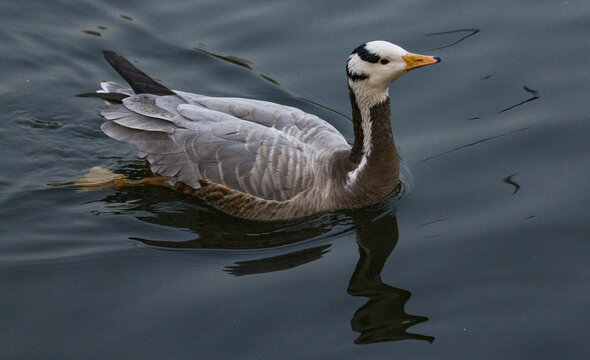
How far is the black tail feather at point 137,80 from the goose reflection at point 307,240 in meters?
1.06

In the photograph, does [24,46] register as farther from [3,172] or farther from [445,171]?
[445,171]

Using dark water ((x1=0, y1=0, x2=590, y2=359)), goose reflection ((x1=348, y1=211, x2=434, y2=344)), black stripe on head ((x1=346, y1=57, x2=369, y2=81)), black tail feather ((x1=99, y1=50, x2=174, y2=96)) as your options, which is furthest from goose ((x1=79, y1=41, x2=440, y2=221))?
goose reflection ((x1=348, y1=211, x2=434, y2=344))

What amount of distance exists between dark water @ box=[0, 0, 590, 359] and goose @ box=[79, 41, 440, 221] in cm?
23

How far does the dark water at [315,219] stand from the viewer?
21.4ft

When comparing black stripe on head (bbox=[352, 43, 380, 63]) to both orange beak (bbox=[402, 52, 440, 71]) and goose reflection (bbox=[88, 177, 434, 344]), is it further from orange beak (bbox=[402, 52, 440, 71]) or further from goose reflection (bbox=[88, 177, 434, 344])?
goose reflection (bbox=[88, 177, 434, 344])

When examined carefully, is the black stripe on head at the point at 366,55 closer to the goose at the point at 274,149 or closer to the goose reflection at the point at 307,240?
the goose at the point at 274,149

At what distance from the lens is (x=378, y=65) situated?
25.6ft

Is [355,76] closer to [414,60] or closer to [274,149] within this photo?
[414,60]

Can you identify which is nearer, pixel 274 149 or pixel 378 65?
pixel 378 65

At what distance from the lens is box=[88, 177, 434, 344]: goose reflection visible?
21.7 feet

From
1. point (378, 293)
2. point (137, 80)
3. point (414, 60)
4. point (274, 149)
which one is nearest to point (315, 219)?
point (274, 149)

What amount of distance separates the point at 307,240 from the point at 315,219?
0.44m

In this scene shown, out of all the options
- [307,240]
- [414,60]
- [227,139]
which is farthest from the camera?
[227,139]

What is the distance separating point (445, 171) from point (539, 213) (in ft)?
4.00
